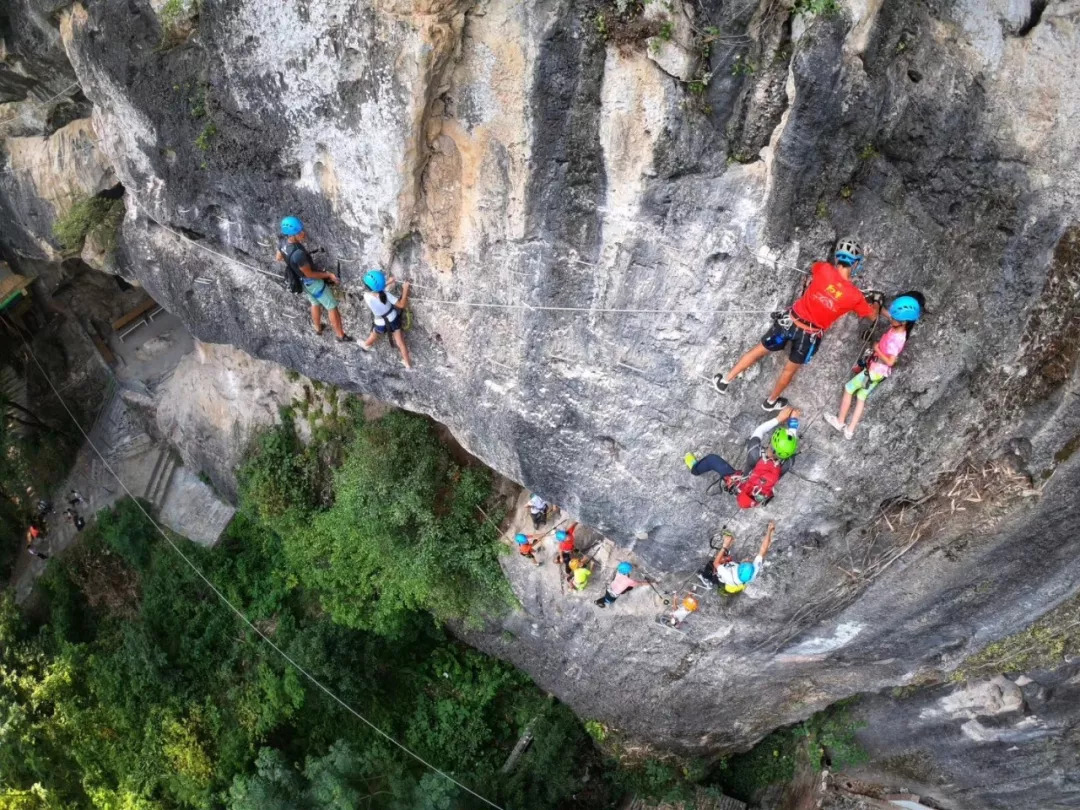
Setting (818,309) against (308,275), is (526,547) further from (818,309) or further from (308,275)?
(818,309)

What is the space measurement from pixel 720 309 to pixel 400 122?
3.02 m

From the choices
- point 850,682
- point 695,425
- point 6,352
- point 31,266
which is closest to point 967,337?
point 695,425

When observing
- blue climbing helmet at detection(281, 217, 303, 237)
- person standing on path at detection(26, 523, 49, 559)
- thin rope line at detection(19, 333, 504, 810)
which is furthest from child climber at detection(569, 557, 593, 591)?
person standing on path at detection(26, 523, 49, 559)

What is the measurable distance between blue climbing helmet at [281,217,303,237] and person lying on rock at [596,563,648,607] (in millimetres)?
4991

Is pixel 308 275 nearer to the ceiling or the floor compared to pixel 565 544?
nearer to the ceiling

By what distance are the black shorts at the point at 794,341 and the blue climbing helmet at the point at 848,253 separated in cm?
58

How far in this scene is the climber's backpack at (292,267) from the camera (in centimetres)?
674

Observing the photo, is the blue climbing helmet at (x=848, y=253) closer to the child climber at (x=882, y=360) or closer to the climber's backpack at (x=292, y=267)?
the child climber at (x=882, y=360)

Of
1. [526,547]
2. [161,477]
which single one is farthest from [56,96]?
[526,547]

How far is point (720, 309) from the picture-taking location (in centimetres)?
585

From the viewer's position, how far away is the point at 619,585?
851 cm

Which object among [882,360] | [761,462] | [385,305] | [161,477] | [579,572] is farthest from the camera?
[161,477]

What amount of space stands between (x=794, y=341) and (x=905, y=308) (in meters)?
0.83

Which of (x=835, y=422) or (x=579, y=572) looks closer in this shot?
(x=835, y=422)
